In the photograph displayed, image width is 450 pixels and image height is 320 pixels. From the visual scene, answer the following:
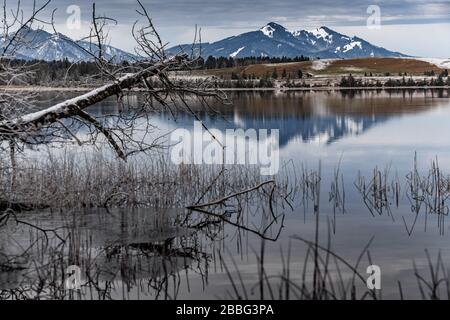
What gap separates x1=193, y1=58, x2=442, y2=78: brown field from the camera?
139625 mm

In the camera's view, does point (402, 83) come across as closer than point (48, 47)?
No

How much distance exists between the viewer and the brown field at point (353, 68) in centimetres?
13962

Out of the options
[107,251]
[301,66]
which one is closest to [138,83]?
[107,251]

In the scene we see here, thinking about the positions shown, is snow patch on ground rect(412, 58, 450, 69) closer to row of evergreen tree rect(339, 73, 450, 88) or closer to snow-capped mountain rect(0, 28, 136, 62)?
row of evergreen tree rect(339, 73, 450, 88)

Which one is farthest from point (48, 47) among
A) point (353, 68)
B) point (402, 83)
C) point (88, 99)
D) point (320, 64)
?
point (320, 64)

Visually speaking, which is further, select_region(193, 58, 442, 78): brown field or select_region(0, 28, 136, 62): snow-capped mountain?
select_region(193, 58, 442, 78): brown field

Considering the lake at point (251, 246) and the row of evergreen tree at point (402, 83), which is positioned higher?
the row of evergreen tree at point (402, 83)

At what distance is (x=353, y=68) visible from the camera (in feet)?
493

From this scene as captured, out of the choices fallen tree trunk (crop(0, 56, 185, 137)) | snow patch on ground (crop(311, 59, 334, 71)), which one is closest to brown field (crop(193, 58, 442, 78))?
snow patch on ground (crop(311, 59, 334, 71))

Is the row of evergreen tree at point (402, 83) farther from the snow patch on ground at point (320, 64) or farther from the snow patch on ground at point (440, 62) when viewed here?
the snow patch on ground at point (440, 62)

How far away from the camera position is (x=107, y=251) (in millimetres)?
12133

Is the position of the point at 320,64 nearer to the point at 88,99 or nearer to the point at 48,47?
the point at 88,99

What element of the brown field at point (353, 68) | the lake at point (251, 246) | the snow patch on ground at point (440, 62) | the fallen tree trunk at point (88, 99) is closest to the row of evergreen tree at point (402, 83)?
the brown field at point (353, 68)
